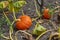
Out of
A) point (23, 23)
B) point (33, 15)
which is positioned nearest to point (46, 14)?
point (33, 15)

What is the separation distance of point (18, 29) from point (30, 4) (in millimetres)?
545

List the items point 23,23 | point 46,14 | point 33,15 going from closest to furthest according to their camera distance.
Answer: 1. point 23,23
2. point 46,14
3. point 33,15

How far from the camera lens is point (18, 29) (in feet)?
7.47

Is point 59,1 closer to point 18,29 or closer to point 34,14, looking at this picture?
point 34,14

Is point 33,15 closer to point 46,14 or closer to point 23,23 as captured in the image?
point 46,14

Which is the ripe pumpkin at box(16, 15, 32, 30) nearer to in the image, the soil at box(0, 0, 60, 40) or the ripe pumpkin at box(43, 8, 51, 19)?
the soil at box(0, 0, 60, 40)

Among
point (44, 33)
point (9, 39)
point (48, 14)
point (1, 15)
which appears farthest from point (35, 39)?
point (1, 15)

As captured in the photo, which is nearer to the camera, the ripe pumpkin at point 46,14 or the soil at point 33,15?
the soil at point 33,15

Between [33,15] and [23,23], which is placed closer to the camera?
[23,23]

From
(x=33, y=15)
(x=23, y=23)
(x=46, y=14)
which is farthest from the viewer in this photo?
(x=33, y=15)

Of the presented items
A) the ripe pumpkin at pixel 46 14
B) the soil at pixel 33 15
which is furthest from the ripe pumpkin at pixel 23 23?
the ripe pumpkin at pixel 46 14

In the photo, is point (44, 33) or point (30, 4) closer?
point (44, 33)

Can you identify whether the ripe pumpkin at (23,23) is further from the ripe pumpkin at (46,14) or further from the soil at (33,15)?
the ripe pumpkin at (46,14)

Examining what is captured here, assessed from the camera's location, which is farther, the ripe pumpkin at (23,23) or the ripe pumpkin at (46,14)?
the ripe pumpkin at (46,14)
